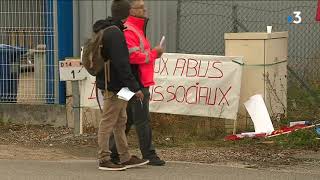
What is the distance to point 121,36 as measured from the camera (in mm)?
6688

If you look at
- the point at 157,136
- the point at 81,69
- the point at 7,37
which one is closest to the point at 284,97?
the point at 157,136

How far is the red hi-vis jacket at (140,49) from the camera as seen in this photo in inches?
275

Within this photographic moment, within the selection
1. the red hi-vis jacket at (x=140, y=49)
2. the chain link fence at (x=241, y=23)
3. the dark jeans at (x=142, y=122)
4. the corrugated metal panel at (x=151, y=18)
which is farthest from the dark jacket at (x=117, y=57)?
the chain link fence at (x=241, y=23)

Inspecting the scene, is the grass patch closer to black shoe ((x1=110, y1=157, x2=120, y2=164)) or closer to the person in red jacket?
the person in red jacket

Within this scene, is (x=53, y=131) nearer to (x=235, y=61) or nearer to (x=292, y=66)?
(x=235, y=61)

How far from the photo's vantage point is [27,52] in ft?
32.9

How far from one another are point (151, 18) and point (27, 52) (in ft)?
10.9

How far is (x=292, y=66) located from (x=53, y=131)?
15.5 ft

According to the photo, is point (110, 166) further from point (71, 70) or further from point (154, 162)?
point (71, 70)

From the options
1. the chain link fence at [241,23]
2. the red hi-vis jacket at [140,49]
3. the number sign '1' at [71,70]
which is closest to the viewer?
the red hi-vis jacket at [140,49]

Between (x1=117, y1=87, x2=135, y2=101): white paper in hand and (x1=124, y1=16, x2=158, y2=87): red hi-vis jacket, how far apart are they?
0.40m

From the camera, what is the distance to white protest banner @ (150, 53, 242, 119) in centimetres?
885

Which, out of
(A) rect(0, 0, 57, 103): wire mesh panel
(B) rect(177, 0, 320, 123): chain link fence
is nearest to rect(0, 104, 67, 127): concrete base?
(A) rect(0, 0, 57, 103): wire mesh panel

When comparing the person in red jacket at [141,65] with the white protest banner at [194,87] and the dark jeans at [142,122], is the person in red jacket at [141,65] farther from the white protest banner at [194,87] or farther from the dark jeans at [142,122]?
the white protest banner at [194,87]
